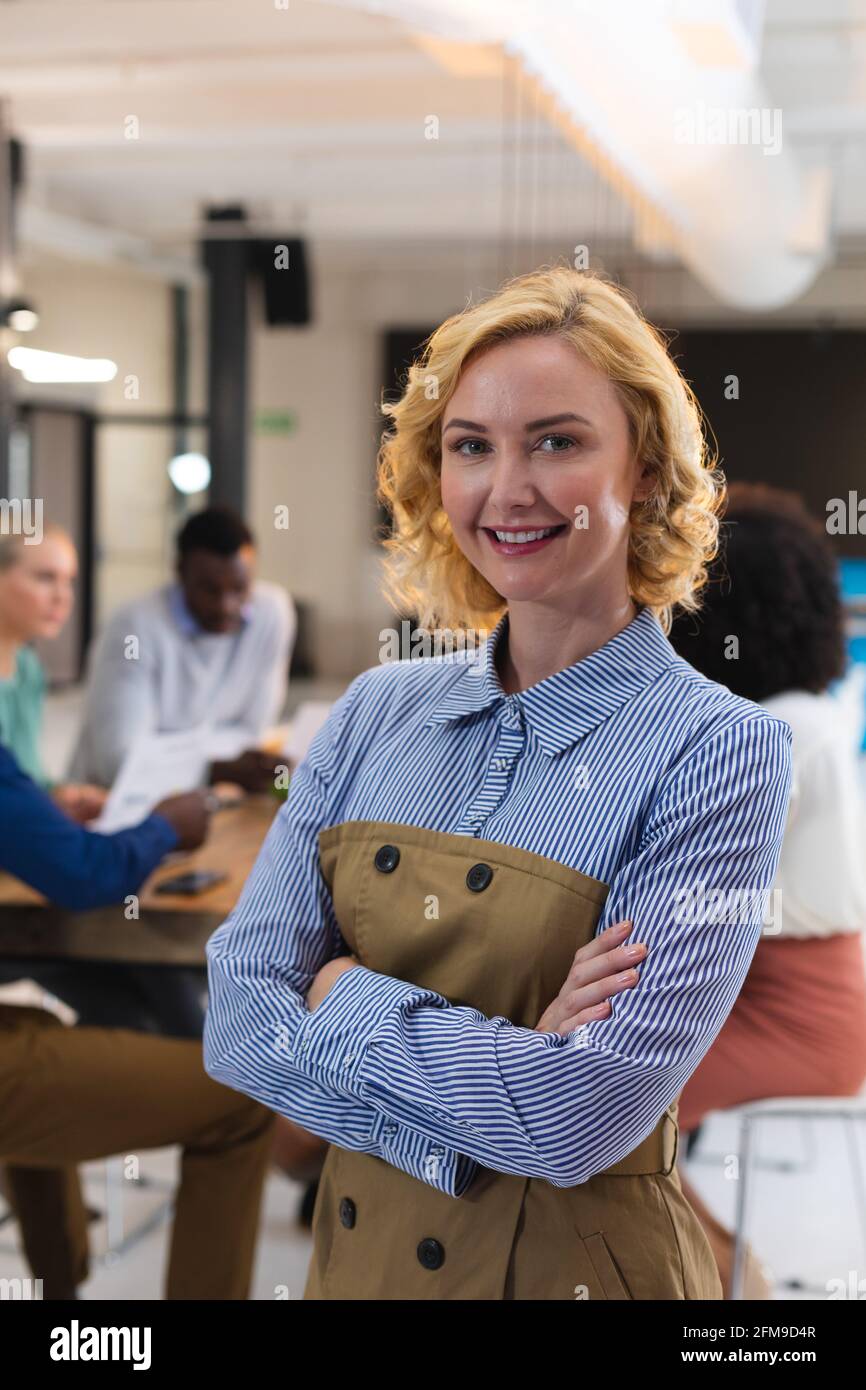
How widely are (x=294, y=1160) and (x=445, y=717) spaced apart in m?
1.42

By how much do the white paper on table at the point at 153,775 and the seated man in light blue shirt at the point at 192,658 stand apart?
1.36 ft

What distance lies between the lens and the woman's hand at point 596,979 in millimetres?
1281

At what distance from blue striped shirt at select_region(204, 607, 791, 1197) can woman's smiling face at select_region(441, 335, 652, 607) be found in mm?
135

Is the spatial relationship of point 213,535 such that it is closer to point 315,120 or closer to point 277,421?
point 315,120

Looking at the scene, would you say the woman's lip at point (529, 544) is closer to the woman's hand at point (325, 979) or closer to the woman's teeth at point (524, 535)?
the woman's teeth at point (524, 535)

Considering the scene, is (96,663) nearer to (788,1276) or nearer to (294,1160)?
(294,1160)

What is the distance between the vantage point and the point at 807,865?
2482 millimetres

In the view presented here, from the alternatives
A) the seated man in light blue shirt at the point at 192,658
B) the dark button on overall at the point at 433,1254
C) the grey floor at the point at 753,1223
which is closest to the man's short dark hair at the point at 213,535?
the seated man in light blue shirt at the point at 192,658

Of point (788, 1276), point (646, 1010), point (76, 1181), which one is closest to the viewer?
point (646, 1010)

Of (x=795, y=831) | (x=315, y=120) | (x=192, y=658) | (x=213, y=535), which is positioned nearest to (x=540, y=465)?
(x=795, y=831)

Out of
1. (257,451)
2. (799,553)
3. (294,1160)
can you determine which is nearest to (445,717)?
(799,553)

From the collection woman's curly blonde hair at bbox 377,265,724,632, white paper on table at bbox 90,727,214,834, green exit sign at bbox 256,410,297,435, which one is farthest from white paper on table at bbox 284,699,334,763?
green exit sign at bbox 256,410,297,435

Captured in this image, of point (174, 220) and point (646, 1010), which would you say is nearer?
point (646, 1010)

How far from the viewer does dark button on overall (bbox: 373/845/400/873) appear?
1.47 m
